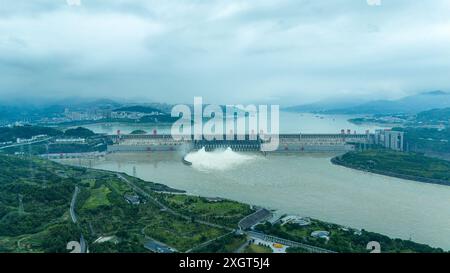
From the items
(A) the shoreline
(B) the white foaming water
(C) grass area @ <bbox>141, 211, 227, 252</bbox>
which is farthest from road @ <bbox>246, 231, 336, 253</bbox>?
(A) the shoreline

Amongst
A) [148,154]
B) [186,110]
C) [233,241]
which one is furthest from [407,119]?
[233,241]

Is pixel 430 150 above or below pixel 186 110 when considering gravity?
below

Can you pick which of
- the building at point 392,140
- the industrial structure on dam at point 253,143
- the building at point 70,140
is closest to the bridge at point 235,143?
the industrial structure on dam at point 253,143

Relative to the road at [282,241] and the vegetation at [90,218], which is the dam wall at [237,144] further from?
the road at [282,241]

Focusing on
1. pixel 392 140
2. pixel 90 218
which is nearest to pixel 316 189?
pixel 90 218
